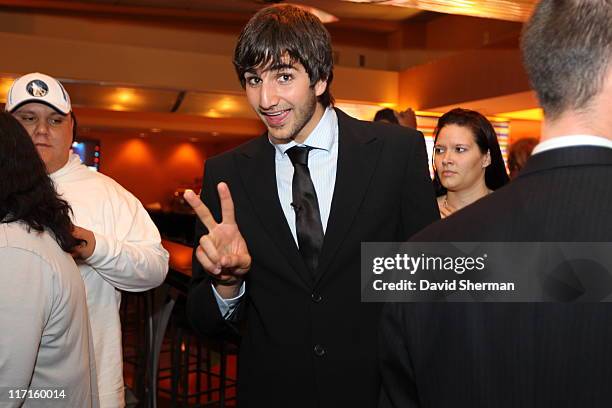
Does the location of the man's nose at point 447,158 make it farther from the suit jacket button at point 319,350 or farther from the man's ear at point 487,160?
the suit jacket button at point 319,350

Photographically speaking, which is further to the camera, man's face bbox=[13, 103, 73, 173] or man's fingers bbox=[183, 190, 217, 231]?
man's face bbox=[13, 103, 73, 173]

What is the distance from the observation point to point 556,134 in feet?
2.48

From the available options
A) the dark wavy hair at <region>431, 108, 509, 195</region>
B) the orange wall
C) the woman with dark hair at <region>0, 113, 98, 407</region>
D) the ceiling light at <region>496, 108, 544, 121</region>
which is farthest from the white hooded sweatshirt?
the orange wall

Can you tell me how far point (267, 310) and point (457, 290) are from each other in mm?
786

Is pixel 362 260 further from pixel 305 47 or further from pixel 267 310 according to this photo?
pixel 305 47

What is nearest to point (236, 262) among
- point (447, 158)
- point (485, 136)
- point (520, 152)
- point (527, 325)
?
point (527, 325)

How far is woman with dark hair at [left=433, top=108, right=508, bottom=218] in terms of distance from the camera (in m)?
2.66

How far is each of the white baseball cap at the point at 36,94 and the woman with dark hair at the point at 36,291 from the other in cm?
58

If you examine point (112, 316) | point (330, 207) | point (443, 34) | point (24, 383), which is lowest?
point (24, 383)

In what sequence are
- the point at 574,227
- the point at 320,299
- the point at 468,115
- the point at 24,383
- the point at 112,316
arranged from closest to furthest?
the point at 574,227
the point at 24,383
the point at 320,299
the point at 112,316
the point at 468,115

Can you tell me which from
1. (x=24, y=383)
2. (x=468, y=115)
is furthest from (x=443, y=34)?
(x=24, y=383)

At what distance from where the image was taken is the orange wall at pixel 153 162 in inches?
577

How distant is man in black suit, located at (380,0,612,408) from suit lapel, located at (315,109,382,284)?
0.63 m

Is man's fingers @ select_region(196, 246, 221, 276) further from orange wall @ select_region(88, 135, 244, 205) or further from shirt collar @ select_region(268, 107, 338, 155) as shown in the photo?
orange wall @ select_region(88, 135, 244, 205)
